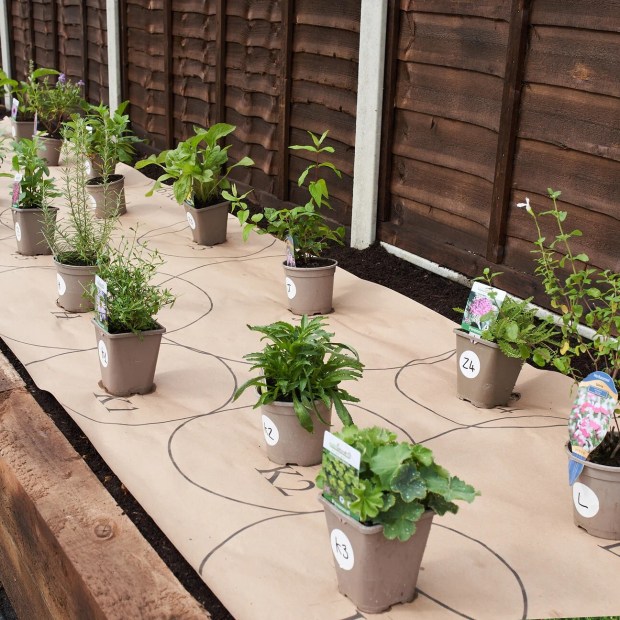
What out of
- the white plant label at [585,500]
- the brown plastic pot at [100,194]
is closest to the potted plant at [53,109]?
the brown plastic pot at [100,194]

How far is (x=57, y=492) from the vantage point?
2.28 metres

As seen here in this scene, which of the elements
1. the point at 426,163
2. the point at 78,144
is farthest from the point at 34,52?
the point at 426,163

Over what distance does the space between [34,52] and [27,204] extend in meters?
5.17

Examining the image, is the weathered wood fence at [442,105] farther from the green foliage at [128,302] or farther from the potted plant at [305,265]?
the green foliage at [128,302]

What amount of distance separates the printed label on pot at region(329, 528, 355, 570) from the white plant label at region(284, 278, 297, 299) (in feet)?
5.93

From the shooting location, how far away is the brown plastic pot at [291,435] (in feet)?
7.92

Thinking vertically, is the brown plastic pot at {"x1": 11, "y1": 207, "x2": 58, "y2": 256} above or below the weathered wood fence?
below

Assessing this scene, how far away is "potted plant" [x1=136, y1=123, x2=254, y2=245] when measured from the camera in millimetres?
4414

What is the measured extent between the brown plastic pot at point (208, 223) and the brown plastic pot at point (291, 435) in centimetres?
219

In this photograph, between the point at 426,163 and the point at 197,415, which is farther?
the point at 426,163

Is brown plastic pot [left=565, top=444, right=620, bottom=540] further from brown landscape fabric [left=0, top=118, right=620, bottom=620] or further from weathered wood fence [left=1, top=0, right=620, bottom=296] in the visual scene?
weathered wood fence [left=1, top=0, right=620, bottom=296]

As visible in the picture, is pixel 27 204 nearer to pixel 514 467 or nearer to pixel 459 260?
pixel 459 260

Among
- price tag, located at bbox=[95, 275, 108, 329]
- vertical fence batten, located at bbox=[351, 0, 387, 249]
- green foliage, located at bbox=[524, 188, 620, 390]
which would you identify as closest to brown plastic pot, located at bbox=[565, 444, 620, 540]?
green foliage, located at bbox=[524, 188, 620, 390]

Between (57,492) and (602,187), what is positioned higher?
(602,187)
